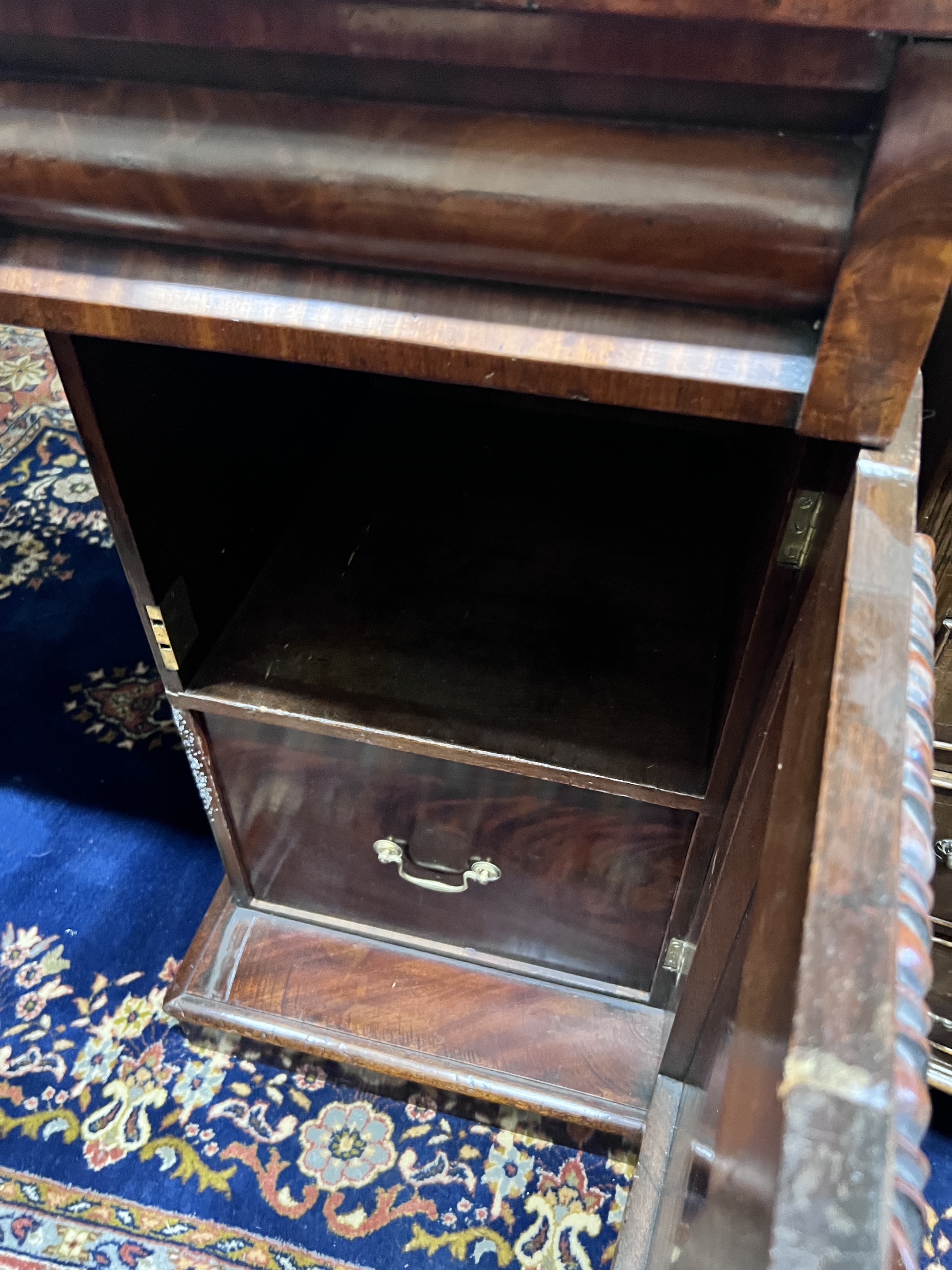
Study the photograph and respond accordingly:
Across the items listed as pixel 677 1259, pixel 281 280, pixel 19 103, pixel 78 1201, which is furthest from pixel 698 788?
pixel 78 1201

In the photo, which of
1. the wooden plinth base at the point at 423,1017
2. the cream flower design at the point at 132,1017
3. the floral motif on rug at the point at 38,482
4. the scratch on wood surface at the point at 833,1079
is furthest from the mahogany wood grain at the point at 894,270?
the floral motif on rug at the point at 38,482

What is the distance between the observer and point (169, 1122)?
0.80 metres

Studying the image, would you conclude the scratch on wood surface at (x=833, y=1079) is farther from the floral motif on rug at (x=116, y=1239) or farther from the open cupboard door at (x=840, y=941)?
the floral motif on rug at (x=116, y=1239)

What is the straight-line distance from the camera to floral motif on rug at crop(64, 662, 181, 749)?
42.2 inches

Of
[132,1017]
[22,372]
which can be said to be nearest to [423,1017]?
[132,1017]

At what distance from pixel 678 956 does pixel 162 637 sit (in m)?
0.45

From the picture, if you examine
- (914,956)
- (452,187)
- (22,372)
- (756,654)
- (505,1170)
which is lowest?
(505,1170)

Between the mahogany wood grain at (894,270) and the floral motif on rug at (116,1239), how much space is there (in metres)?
0.75

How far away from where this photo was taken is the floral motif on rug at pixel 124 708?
3.51 ft

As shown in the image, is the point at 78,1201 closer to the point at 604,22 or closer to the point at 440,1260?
the point at 440,1260

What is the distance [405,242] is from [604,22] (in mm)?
103

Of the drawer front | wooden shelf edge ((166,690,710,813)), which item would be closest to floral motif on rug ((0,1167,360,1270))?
the drawer front

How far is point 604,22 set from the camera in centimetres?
29

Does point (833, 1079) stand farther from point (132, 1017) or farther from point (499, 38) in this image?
point (132, 1017)
